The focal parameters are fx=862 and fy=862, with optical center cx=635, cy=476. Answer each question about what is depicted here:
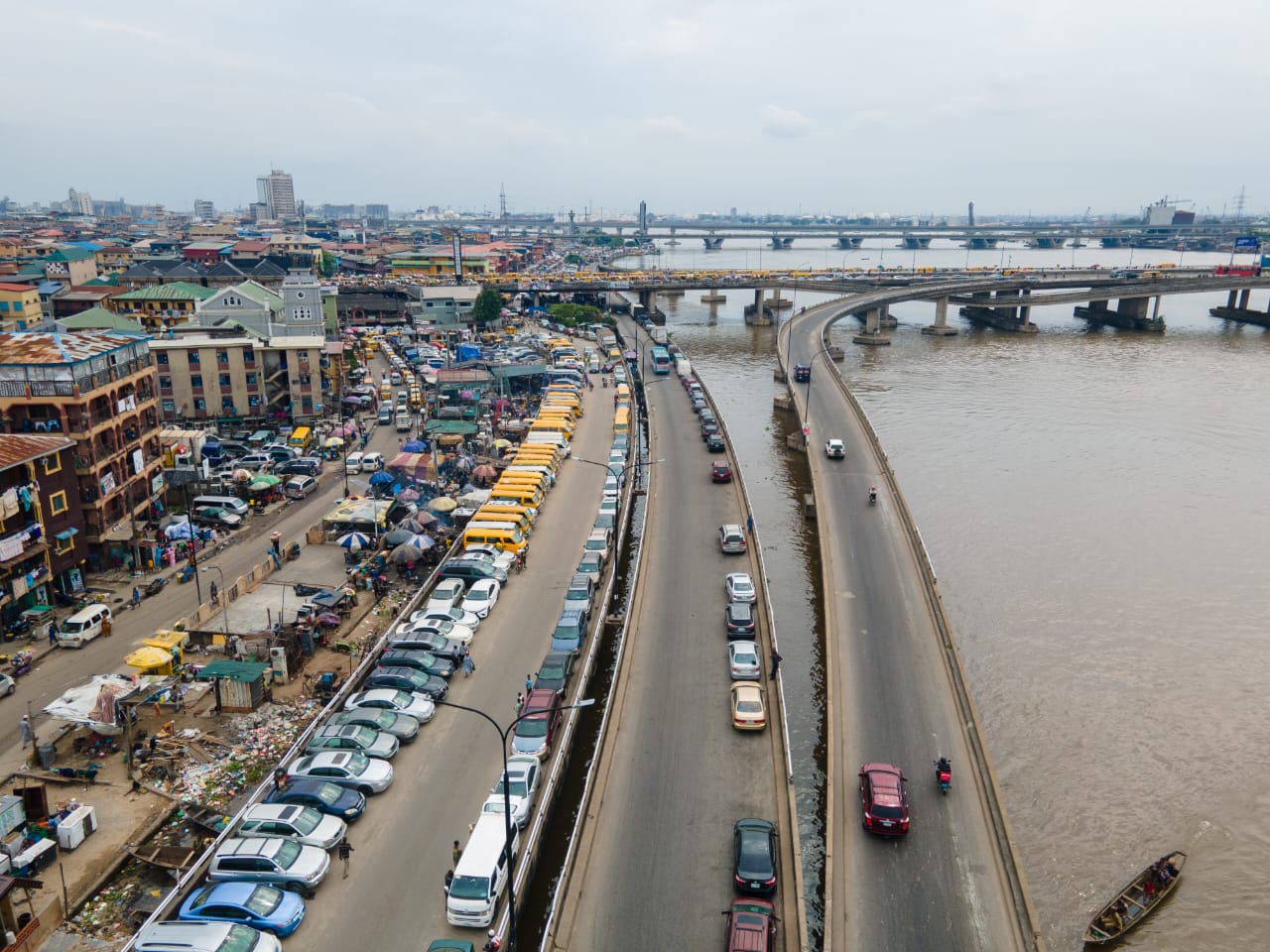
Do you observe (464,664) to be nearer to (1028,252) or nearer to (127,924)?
(127,924)

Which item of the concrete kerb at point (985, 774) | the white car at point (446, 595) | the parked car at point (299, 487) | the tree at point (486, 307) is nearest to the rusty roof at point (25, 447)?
the parked car at point (299, 487)

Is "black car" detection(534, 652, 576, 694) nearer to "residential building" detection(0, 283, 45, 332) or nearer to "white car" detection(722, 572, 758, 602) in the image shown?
"white car" detection(722, 572, 758, 602)

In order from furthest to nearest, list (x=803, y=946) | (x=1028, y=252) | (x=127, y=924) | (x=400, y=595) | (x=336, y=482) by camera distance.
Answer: (x=1028, y=252) < (x=336, y=482) < (x=400, y=595) < (x=127, y=924) < (x=803, y=946)

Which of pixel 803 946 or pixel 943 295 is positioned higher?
pixel 943 295

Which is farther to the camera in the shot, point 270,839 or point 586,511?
point 586,511

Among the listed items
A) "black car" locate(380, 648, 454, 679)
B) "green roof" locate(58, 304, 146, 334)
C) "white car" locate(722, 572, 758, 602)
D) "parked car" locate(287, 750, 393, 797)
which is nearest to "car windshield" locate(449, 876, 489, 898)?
"parked car" locate(287, 750, 393, 797)

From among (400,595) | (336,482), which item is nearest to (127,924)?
(400,595)

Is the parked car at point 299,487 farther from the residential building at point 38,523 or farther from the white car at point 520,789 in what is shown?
the white car at point 520,789
